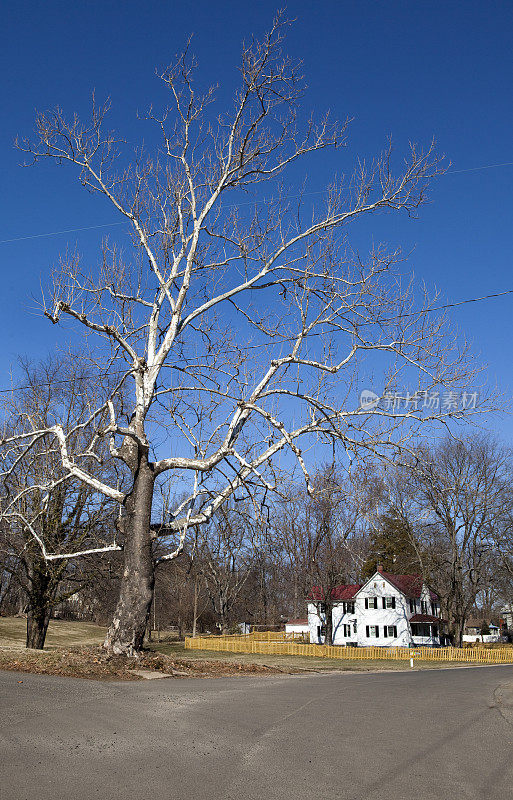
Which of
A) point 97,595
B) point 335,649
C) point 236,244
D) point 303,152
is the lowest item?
point 335,649

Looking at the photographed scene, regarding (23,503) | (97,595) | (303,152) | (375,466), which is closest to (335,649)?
(97,595)

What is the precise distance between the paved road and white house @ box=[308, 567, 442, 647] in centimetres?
4645

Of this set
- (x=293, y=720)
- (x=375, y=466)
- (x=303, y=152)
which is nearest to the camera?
(x=293, y=720)

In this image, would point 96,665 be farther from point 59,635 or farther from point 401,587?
point 401,587

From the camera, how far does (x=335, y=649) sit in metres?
40.1

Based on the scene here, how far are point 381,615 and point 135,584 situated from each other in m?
46.2

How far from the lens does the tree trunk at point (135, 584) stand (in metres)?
14.0

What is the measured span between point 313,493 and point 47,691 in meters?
5.79

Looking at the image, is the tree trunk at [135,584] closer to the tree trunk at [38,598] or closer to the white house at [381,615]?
the tree trunk at [38,598]

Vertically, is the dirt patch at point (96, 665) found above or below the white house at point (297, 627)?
above

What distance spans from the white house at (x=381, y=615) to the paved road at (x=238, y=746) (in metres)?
46.4

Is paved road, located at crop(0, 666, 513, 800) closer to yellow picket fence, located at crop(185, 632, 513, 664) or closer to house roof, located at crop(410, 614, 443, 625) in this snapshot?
yellow picket fence, located at crop(185, 632, 513, 664)

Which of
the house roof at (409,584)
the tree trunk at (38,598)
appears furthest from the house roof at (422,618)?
the tree trunk at (38,598)

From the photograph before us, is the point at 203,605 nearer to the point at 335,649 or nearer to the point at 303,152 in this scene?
the point at 335,649
